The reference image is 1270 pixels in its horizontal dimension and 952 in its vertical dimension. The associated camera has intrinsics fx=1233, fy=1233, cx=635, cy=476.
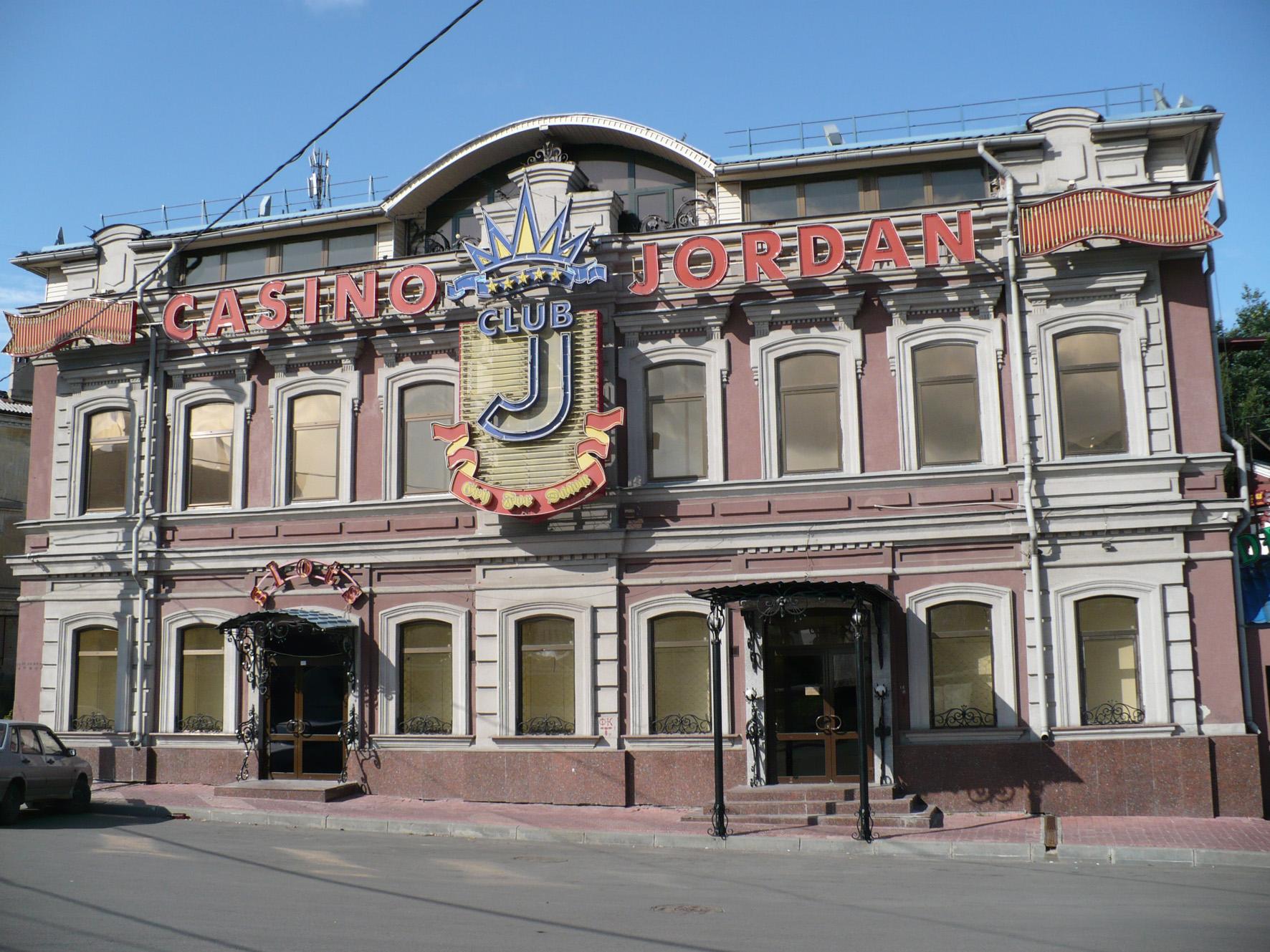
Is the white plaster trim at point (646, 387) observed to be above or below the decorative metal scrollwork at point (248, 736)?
above

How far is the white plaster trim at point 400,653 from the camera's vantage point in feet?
63.6

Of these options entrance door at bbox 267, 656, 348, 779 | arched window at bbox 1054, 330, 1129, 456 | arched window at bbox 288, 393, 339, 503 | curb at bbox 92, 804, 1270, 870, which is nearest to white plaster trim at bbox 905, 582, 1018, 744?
arched window at bbox 1054, 330, 1129, 456

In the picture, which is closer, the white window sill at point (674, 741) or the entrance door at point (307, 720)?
the white window sill at point (674, 741)

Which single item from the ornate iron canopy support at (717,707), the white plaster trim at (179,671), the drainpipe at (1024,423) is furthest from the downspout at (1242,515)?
the white plaster trim at (179,671)

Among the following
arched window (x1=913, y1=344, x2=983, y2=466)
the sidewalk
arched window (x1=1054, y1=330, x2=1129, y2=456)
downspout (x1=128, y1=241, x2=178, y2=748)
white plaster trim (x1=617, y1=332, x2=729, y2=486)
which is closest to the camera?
the sidewalk

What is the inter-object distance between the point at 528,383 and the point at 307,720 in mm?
6640

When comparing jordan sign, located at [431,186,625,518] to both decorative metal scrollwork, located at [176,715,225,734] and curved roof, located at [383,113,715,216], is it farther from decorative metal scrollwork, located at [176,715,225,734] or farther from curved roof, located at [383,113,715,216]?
decorative metal scrollwork, located at [176,715,225,734]

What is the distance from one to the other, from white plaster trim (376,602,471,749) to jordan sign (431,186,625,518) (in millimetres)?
1923

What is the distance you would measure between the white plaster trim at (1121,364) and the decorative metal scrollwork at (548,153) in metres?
8.34

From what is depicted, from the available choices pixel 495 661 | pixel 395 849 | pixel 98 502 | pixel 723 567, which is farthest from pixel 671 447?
pixel 98 502

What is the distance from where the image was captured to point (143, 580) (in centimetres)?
2108

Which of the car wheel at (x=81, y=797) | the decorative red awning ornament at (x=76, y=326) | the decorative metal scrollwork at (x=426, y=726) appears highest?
the decorative red awning ornament at (x=76, y=326)

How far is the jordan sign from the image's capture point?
19.0 metres

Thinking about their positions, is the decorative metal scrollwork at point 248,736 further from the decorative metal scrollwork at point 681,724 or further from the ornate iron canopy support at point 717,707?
the ornate iron canopy support at point 717,707
